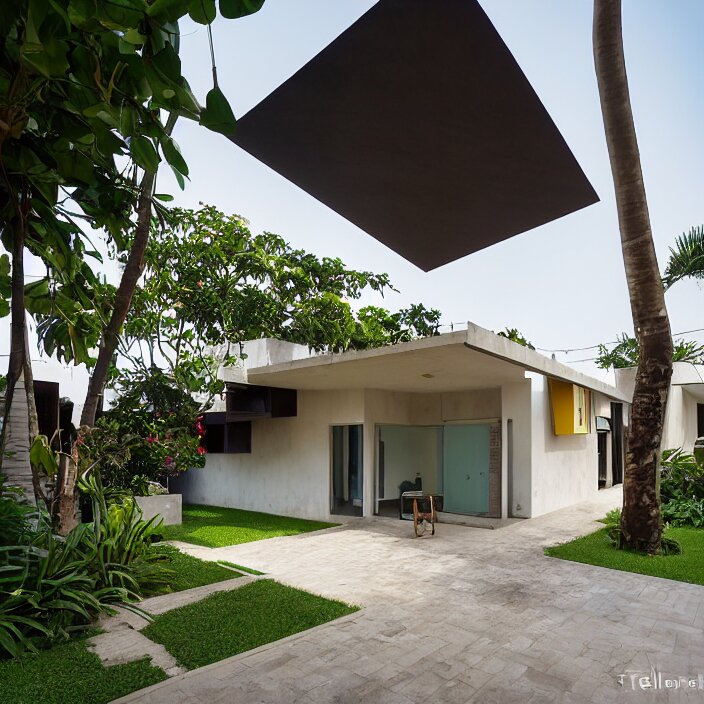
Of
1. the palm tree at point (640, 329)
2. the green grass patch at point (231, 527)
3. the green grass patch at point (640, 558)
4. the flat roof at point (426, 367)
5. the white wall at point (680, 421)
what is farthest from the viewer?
the white wall at point (680, 421)

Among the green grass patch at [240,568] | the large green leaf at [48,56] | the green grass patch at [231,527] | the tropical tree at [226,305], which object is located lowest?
the green grass patch at [231,527]

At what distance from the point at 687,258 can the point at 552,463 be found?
5.66 metres

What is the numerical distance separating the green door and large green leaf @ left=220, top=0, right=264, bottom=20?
10.6 m

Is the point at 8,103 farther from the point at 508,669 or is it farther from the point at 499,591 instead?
the point at 499,591

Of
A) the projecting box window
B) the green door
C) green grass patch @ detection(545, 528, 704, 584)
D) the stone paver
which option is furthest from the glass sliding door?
the stone paver

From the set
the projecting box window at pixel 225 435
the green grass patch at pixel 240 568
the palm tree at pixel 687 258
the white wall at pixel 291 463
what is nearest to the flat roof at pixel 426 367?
the white wall at pixel 291 463

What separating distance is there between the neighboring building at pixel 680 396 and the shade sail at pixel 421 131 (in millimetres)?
16881

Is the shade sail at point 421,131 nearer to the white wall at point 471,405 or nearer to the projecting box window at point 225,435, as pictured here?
the white wall at point 471,405

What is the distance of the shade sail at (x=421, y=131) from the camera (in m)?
2.27

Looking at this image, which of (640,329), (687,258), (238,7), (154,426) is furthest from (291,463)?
(238,7)

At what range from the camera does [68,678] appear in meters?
3.47

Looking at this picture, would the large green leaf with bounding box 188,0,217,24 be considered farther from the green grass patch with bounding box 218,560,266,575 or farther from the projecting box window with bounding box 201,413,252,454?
the projecting box window with bounding box 201,413,252,454

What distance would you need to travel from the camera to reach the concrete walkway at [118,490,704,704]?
339 cm

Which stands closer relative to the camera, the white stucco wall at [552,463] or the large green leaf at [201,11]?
the large green leaf at [201,11]
